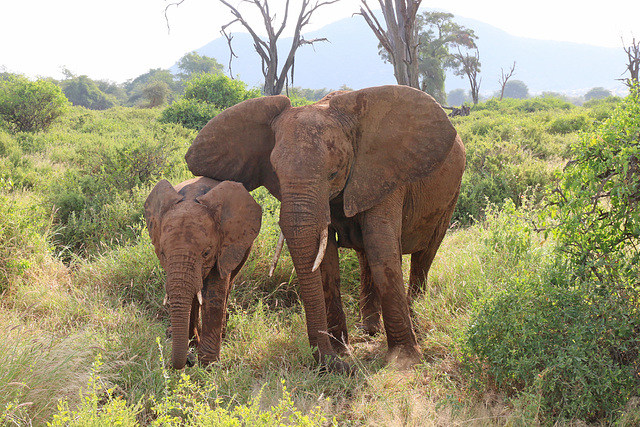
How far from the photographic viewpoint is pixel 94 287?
5215mm

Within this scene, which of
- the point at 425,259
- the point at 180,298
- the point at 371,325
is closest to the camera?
the point at 180,298

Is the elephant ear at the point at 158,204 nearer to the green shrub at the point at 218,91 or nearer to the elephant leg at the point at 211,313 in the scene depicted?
the elephant leg at the point at 211,313

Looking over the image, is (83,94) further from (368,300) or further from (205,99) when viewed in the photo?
(368,300)

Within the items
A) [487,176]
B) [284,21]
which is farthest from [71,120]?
[487,176]

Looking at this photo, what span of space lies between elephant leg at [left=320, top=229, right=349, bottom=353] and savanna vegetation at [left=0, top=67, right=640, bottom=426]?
25cm

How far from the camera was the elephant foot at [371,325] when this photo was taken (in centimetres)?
498

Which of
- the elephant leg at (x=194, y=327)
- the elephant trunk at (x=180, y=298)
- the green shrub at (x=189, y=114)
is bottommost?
the elephant leg at (x=194, y=327)

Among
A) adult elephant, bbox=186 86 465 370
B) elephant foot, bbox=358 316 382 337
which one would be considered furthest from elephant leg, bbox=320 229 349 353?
elephant foot, bbox=358 316 382 337

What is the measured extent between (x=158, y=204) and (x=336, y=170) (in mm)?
1264

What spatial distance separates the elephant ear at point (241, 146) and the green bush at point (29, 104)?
1416 centimetres

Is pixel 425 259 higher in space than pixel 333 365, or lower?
higher

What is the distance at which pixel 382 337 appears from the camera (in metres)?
4.85

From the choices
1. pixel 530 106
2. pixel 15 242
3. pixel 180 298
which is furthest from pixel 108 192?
pixel 530 106

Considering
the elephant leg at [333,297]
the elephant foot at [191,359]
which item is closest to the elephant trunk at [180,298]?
the elephant foot at [191,359]
